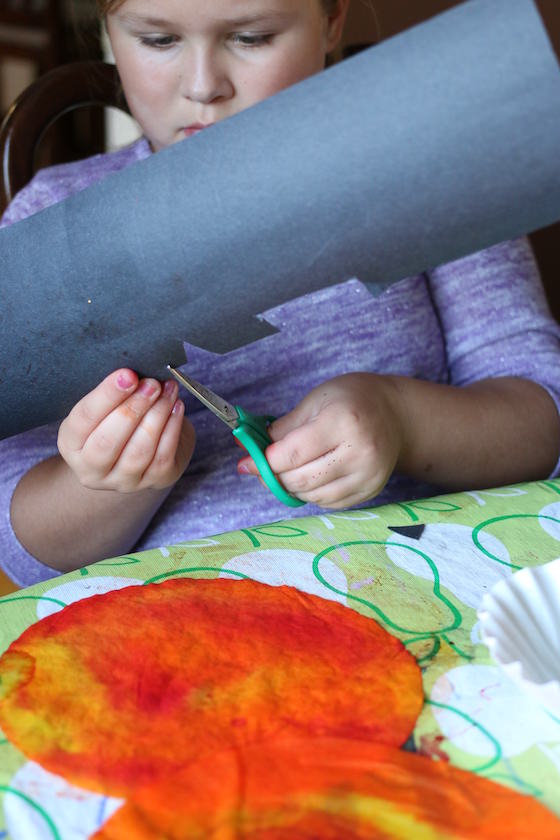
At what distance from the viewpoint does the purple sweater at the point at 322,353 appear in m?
0.71

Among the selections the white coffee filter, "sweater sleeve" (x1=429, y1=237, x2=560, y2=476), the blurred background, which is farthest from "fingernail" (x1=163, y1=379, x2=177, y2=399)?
the blurred background

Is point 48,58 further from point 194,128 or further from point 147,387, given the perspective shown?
point 147,387

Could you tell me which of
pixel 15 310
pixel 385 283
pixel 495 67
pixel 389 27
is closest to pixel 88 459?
pixel 15 310

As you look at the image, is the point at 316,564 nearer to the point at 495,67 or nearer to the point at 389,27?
the point at 495,67

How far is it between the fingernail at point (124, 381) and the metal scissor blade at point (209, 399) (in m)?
0.02

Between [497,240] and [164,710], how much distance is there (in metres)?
0.27

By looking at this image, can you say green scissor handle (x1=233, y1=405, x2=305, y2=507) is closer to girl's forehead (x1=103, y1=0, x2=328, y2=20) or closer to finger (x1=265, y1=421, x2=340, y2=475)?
finger (x1=265, y1=421, x2=340, y2=475)

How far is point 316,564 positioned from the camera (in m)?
0.47

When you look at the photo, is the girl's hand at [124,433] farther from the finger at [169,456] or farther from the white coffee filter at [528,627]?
the white coffee filter at [528,627]

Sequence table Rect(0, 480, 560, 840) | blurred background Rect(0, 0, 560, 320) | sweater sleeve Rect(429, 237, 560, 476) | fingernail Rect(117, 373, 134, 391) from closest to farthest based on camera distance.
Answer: table Rect(0, 480, 560, 840), fingernail Rect(117, 373, 134, 391), sweater sleeve Rect(429, 237, 560, 476), blurred background Rect(0, 0, 560, 320)

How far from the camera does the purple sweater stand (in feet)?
2.34

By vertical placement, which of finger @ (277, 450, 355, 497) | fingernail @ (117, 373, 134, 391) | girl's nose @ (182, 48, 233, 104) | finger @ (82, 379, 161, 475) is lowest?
finger @ (277, 450, 355, 497)

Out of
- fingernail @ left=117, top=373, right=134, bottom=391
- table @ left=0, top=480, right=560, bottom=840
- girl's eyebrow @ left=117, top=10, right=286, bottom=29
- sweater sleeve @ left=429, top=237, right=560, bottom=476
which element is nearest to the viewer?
table @ left=0, top=480, right=560, bottom=840

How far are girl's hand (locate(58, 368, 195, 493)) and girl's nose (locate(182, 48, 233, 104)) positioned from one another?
0.79 feet
